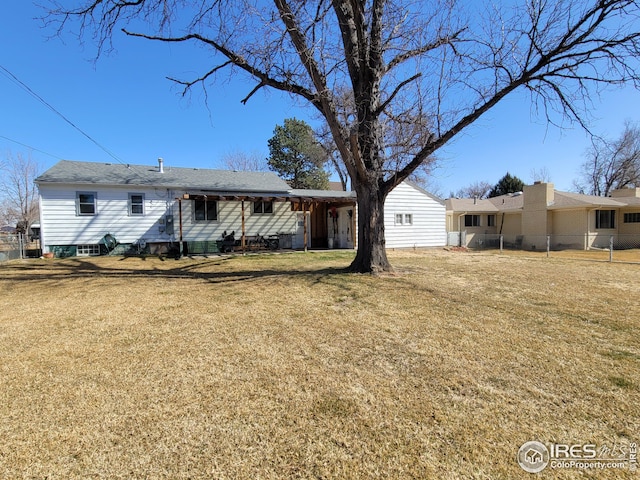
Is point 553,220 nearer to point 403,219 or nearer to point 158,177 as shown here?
point 403,219

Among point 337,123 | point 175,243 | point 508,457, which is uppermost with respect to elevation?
point 337,123

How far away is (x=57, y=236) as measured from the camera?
13.5 meters

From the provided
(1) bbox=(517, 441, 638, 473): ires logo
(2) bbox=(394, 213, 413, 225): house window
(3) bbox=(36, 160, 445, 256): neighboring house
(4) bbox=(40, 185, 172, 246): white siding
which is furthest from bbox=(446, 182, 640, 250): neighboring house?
(1) bbox=(517, 441, 638, 473): ires logo

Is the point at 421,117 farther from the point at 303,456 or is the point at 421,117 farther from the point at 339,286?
the point at 303,456

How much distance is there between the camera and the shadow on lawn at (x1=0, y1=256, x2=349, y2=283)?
8688mm

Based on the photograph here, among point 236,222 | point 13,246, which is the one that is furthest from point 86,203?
point 236,222

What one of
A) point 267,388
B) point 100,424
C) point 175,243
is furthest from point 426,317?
point 175,243

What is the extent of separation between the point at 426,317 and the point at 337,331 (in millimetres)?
1573

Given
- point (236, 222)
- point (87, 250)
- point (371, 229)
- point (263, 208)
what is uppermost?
point (263, 208)

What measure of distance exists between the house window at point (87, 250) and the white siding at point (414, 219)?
14502 mm

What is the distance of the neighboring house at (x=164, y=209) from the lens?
13570 millimetres

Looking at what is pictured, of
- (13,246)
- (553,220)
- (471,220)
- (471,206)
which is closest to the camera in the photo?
(13,246)

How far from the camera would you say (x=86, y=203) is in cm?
1389

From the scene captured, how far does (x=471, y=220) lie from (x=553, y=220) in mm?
5176
